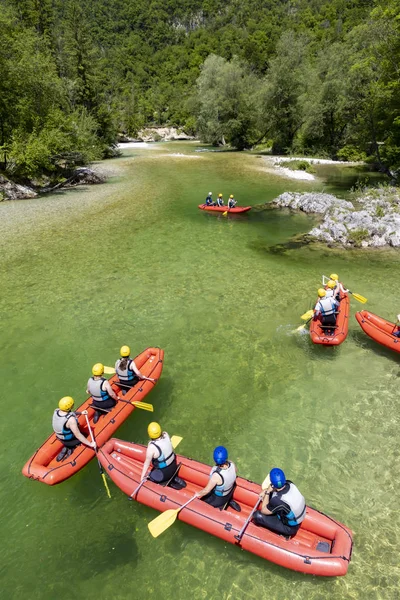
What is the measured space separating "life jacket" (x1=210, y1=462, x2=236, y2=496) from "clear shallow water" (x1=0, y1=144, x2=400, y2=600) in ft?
2.78

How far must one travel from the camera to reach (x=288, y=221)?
923 inches

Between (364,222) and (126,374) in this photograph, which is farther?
(364,222)

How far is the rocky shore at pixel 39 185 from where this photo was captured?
28.9 m

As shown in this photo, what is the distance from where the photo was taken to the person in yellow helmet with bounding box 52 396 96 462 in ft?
23.8

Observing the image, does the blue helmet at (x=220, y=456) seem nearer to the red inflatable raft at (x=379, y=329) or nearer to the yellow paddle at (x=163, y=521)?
the yellow paddle at (x=163, y=521)

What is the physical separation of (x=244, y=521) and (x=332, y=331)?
6.95m

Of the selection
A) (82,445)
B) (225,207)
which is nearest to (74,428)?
(82,445)

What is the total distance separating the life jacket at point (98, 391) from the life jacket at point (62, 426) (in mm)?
941

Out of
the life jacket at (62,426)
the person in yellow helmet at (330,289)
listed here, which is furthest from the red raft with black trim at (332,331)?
the life jacket at (62,426)

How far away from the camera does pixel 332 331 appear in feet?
36.9

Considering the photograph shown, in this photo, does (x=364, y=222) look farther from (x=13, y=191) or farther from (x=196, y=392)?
(x=13, y=191)

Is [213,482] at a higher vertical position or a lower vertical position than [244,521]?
higher

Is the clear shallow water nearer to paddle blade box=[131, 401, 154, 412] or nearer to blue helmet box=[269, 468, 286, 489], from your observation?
paddle blade box=[131, 401, 154, 412]

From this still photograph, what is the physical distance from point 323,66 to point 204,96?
18826 mm
